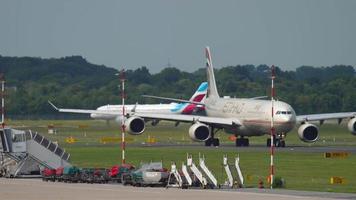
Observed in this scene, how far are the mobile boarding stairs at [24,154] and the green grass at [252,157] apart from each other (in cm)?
960

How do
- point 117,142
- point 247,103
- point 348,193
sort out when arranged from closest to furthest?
point 348,193 → point 247,103 → point 117,142

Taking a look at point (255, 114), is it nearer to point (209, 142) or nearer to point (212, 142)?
point (212, 142)

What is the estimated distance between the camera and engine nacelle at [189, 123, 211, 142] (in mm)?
104688

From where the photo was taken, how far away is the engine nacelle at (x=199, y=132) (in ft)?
343

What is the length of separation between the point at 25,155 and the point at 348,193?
22473 mm

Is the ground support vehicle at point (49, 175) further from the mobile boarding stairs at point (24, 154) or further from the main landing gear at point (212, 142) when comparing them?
the main landing gear at point (212, 142)

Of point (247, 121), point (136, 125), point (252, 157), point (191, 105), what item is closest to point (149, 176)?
point (252, 157)

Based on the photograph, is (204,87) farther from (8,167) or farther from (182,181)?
(182,181)

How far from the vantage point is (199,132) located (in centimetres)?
10506

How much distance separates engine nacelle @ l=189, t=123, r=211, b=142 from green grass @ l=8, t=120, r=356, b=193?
3.26ft

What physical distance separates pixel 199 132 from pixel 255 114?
217 inches

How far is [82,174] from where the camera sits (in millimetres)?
66625

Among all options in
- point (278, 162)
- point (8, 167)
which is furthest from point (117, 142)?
point (8, 167)

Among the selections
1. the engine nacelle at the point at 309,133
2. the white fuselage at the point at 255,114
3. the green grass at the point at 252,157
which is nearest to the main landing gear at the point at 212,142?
the white fuselage at the point at 255,114
